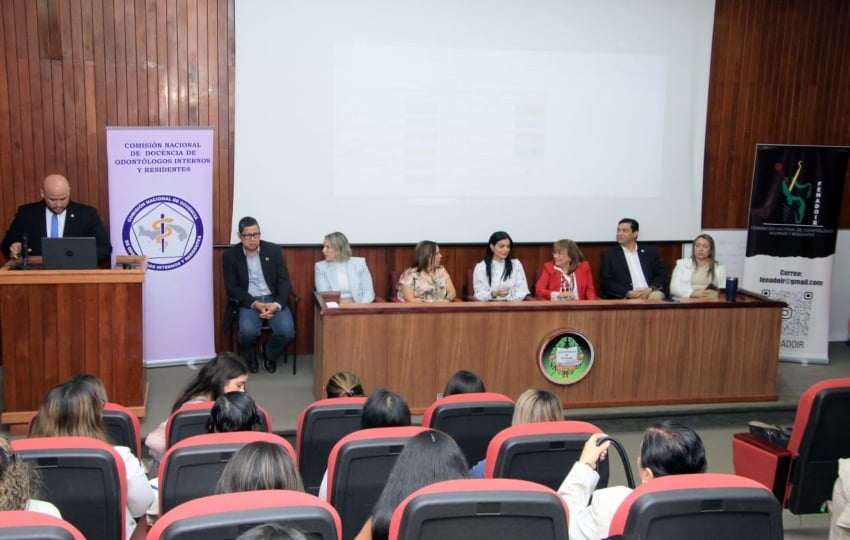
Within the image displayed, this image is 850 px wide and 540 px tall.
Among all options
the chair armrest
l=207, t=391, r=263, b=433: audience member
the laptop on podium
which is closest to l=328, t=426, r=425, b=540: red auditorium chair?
l=207, t=391, r=263, b=433: audience member

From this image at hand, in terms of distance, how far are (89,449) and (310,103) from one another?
14.6 ft

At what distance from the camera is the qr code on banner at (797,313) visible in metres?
7.10

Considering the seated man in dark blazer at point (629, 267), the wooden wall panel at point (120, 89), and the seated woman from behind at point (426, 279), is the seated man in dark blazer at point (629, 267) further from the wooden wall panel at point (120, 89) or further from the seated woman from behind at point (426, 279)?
the seated woman from behind at point (426, 279)

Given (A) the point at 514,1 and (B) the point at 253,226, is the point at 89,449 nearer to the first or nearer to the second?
(B) the point at 253,226

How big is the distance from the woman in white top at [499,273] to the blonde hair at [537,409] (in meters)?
3.29

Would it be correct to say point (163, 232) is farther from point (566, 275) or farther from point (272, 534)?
point (272, 534)

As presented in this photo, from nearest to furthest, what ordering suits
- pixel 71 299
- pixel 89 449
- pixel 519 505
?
pixel 519 505, pixel 89 449, pixel 71 299

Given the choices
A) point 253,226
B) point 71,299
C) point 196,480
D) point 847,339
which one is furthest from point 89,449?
point 847,339

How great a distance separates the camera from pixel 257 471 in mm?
2119

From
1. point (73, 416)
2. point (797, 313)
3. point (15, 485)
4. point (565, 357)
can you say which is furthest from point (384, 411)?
point (797, 313)

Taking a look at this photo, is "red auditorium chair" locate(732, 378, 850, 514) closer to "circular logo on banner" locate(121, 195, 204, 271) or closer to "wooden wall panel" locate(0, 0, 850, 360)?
"wooden wall panel" locate(0, 0, 850, 360)

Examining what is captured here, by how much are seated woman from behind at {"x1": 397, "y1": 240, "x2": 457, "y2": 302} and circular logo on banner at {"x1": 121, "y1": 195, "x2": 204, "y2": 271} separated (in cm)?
151

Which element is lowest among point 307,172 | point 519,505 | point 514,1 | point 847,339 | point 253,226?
point 847,339

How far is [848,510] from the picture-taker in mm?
2949
